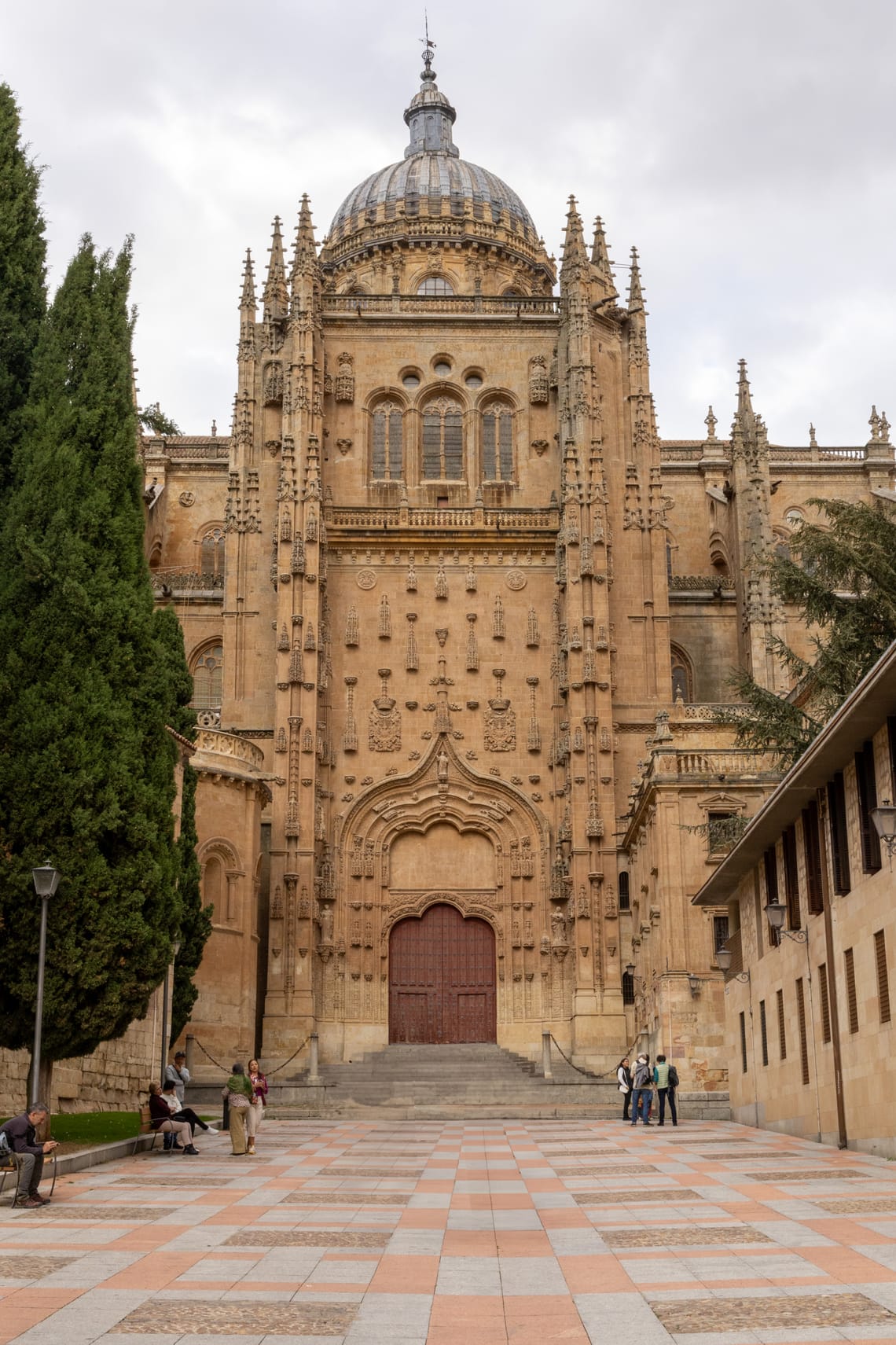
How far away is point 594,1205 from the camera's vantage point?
1362 centimetres

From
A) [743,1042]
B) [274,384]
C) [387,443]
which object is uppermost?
[274,384]

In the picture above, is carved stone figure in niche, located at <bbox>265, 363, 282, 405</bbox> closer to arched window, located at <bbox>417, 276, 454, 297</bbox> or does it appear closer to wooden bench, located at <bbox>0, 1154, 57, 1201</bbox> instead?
arched window, located at <bbox>417, 276, 454, 297</bbox>

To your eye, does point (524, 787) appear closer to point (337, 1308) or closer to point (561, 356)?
point (561, 356)

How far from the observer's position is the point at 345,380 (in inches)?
1886

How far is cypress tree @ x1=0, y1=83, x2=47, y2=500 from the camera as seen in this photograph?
71.8ft

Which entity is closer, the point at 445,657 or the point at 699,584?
the point at 445,657

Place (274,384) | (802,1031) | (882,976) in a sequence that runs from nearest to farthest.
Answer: (882,976), (802,1031), (274,384)

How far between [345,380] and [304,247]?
429 cm

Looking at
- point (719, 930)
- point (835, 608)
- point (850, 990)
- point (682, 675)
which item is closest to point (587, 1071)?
point (719, 930)

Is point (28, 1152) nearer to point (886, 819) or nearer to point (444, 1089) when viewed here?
point (886, 819)

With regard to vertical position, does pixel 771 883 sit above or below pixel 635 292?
below

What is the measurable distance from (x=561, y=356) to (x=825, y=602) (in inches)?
875

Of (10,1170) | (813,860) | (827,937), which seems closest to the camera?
(10,1170)

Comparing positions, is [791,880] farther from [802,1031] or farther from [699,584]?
[699,584]
